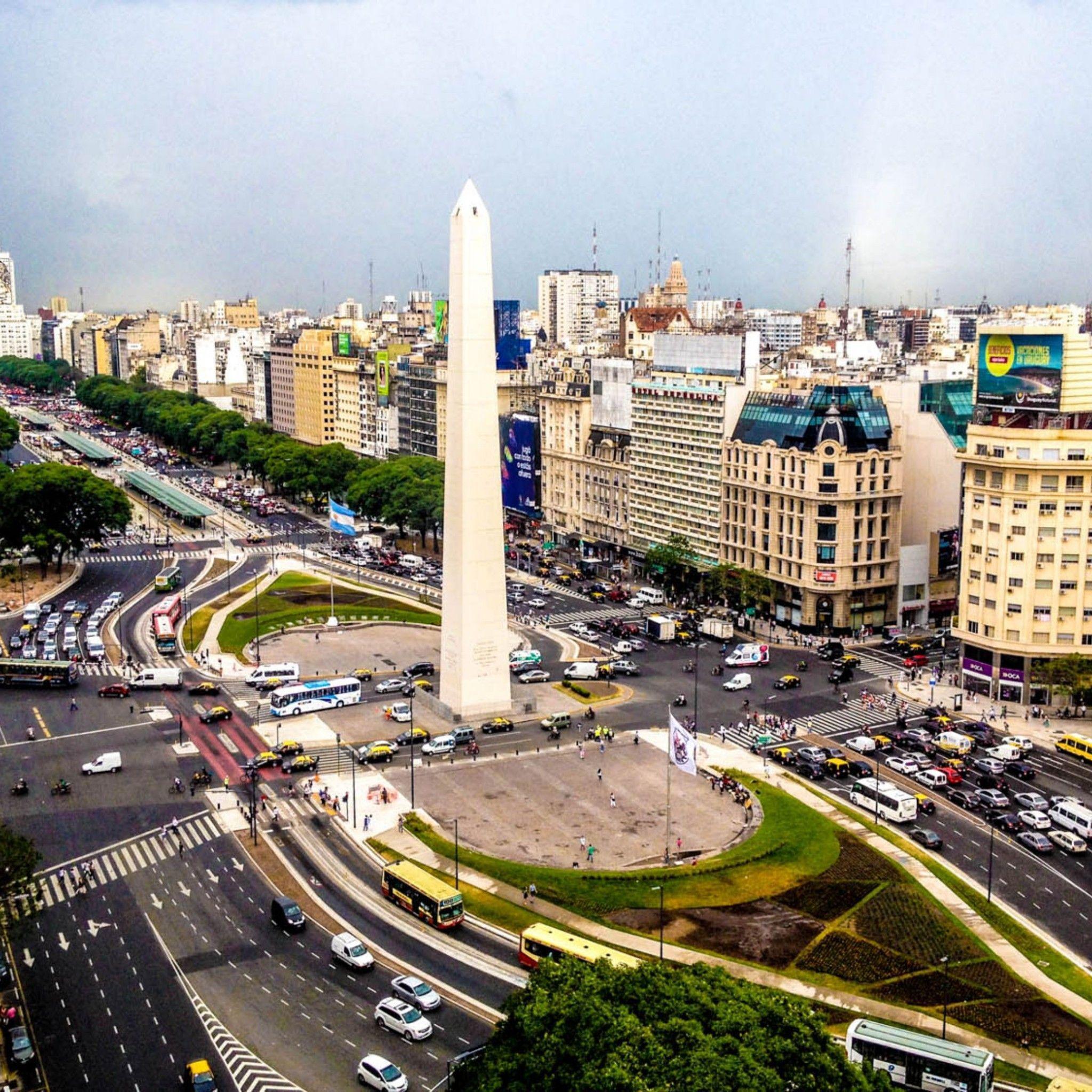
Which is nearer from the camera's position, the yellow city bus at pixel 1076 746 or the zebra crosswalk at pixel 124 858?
the zebra crosswalk at pixel 124 858

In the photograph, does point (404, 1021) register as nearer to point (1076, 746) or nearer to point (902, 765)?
point (902, 765)

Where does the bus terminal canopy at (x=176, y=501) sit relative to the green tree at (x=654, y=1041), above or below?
below

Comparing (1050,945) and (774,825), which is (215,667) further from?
(1050,945)

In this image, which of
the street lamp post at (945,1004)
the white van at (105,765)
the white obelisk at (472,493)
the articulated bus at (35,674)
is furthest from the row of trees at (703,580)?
the street lamp post at (945,1004)

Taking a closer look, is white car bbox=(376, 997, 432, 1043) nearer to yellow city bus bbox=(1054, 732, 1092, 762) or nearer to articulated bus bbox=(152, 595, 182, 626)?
yellow city bus bbox=(1054, 732, 1092, 762)

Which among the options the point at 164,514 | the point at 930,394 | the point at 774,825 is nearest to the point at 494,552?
the point at 774,825

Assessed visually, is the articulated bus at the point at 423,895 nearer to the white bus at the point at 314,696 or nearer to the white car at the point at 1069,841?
the white bus at the point at 314,696
